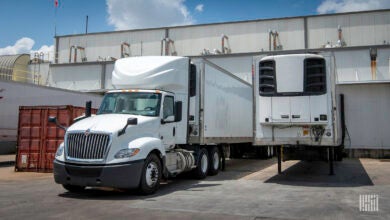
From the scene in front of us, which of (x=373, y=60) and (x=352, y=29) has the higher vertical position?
(x=352, y=29)

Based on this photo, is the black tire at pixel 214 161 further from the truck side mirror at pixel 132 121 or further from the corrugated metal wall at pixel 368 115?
the corrugated metal wall at pixel 368 115

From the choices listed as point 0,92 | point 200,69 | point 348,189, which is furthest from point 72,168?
point 0,92

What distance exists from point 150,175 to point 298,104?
16.3 ft

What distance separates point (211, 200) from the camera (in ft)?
27.2

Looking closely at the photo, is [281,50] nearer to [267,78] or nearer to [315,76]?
[267,78]

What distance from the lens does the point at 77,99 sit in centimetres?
2241

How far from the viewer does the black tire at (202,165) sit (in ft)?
39.5

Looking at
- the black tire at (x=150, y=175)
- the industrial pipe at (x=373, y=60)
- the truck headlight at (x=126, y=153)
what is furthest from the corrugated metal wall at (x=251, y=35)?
the truck headlight at (x=126, y=153)

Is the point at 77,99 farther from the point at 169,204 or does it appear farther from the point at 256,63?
the point at 169,204

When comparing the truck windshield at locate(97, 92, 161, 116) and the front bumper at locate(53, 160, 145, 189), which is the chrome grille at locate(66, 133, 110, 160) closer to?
the front bumper at locate(53, 160, 145, 189)

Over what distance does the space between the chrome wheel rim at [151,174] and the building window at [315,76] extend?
5.10 metres

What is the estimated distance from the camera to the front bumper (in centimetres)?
833

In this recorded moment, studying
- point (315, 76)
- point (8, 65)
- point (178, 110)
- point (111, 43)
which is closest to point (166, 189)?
point (178, 110)

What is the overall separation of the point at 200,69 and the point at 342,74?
47.9 feet
